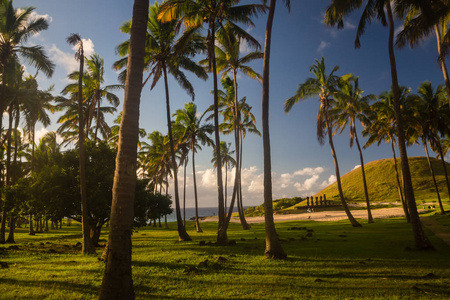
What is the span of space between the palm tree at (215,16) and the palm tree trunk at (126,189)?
9.82 meters

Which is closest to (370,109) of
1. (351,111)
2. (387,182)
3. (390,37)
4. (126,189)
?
(351,111)

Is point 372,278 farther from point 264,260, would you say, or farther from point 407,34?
point 407,34

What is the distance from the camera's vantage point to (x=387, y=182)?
231 ft

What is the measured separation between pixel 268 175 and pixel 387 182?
73243mm

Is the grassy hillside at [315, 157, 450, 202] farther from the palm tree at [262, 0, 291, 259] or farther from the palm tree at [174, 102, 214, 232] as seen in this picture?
the palm tree at [262, 0, 291, 259]

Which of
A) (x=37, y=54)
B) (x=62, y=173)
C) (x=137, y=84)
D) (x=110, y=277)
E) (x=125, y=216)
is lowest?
(x=110, y=277)

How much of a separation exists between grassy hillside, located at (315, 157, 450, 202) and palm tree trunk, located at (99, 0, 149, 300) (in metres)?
65.6

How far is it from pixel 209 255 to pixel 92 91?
21857 millimetres

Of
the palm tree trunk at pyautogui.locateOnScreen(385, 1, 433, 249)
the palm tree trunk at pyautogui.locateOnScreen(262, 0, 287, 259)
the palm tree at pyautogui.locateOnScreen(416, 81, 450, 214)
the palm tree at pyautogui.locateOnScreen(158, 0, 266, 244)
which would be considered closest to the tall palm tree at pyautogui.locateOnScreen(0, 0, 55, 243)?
the palm tree at pyautogui.locateOnScreen(158, 0, 266, 244)

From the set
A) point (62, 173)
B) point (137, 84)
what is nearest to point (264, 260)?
point (137, 84)

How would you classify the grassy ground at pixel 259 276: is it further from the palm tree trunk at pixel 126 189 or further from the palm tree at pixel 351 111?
the palm tree at pixel 351 111

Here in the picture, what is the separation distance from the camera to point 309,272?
8320 mm

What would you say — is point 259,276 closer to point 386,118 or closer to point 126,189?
point 126,189

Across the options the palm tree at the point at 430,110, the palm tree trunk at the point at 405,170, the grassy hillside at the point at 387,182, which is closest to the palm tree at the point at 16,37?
the palm tree trunk at the point at 405,170
